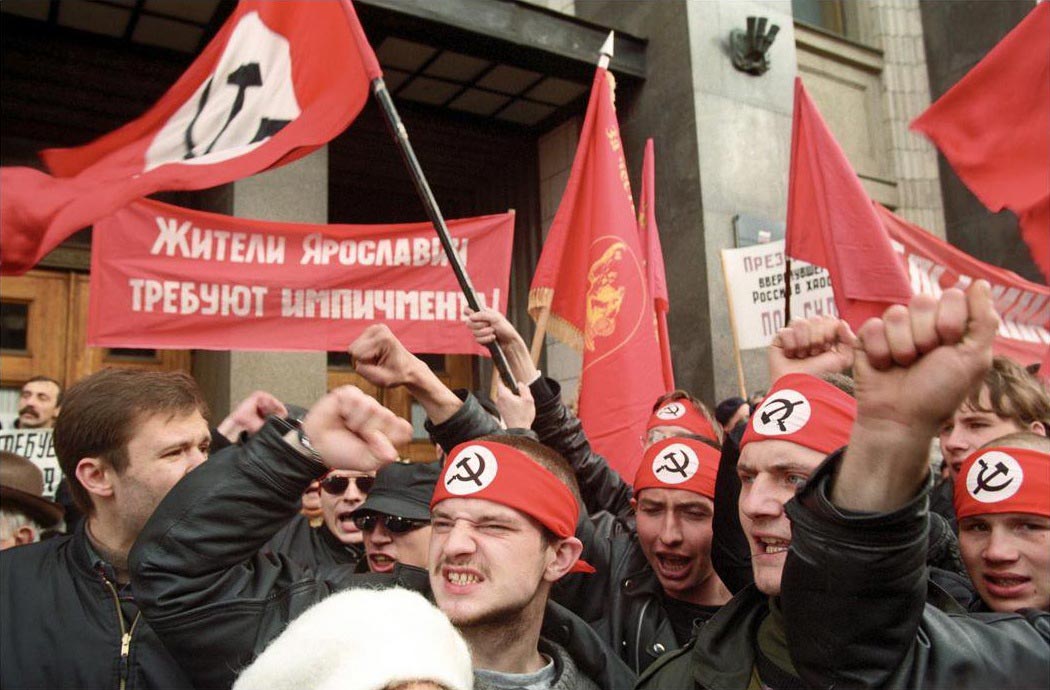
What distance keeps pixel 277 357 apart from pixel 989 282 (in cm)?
487

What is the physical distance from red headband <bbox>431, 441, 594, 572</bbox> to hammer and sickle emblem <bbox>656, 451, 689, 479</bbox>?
0.62m

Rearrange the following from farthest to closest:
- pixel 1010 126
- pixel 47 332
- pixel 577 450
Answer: pixel 47 332 → pixel 1010 126 → pixel 577 450

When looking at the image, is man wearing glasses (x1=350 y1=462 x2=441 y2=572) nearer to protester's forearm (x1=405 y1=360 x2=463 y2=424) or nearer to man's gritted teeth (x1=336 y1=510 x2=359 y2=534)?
protester's forearm (x1=405 y1=360 x2=463 y2=424)

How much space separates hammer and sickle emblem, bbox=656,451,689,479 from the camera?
310cm

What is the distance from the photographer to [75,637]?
226cm

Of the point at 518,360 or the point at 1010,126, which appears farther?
the point at 1010,126

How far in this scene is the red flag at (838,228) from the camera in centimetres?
438

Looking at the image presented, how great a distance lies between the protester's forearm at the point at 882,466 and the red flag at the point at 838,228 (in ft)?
10.0

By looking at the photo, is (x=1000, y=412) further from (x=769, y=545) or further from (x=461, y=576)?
(x=461, y=576)

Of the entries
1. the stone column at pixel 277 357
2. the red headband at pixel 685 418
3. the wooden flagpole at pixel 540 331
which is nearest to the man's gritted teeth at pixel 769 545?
the red headband at pixel 685 418

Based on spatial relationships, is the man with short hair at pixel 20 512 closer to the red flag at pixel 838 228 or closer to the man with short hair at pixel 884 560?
the man with short hair at pixel 884 560

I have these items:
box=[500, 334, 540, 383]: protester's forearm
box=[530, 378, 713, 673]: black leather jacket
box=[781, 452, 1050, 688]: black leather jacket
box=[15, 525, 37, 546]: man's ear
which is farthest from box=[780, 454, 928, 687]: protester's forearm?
box=[15, 525, 37, 546]: man's ear

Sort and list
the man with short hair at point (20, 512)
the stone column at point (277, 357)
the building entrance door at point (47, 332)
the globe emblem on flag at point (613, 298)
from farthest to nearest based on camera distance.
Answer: the building entrance door at point (47, 332) < the stone column at point (277, 357) < the globe emblem on flag at point (613, 298) < the man with short hair at point (20, 512)

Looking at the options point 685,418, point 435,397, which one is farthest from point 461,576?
point 685,418
